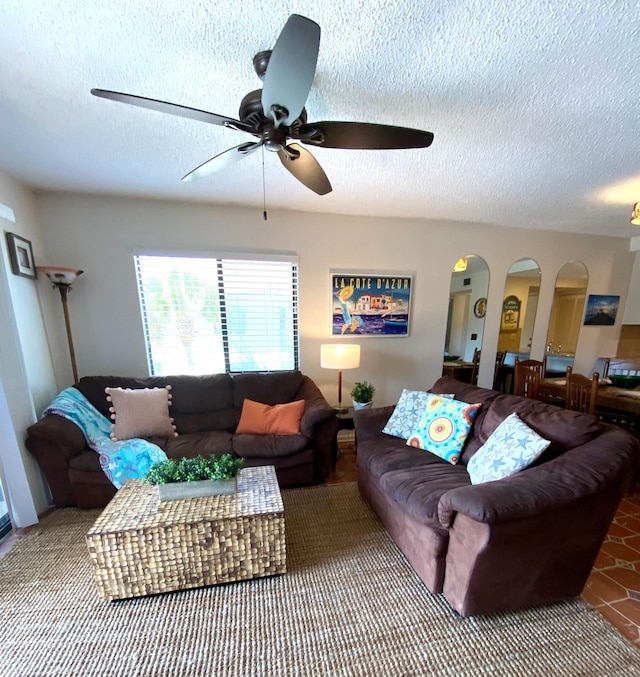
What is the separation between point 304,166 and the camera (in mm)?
1422

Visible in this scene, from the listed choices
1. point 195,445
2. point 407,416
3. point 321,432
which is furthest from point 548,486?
point 195,445

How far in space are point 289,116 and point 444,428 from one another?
199cm

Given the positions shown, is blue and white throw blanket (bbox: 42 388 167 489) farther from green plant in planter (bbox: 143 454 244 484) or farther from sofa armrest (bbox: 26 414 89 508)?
green plant in planter (bbox: 143 454 244 484)

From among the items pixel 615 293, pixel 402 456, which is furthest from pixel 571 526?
pixel 615 293

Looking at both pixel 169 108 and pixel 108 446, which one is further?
pixel 108 446

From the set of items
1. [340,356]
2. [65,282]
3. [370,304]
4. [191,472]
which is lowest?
[191,472]

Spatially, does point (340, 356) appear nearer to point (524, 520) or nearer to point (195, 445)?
point (195, 445)

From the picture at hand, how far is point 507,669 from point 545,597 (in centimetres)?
40

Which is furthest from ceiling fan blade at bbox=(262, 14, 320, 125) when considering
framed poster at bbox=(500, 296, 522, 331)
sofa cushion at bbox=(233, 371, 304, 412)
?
framed poster at bbox=(500, 296, 522, 331)

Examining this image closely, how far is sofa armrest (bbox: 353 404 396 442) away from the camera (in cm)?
224

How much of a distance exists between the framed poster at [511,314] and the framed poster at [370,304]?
4.97 ft

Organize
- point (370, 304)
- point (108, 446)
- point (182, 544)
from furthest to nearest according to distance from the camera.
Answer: point (370, 304), point (108, 446), point (182, 544)

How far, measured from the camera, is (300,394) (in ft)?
9.13

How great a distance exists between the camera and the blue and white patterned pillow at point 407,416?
7.11 feet
